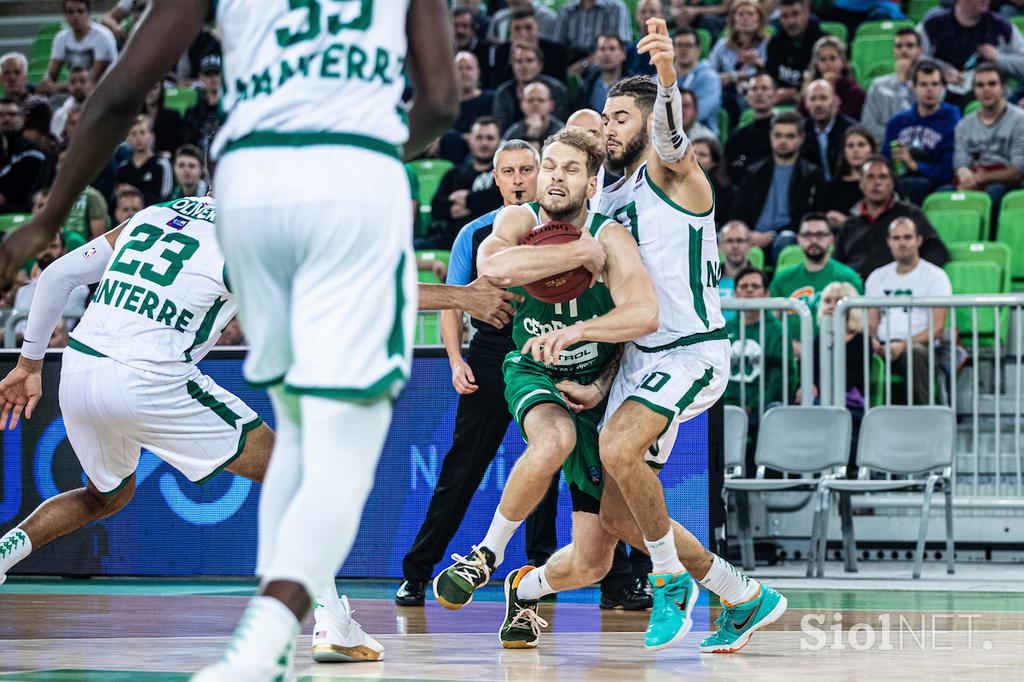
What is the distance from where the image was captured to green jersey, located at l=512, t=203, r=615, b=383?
569 cm

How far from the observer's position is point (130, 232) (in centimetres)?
550

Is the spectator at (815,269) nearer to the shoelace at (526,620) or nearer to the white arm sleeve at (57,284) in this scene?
the shoelace at (526,620)

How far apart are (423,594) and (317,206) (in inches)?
201

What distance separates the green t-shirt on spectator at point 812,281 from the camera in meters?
10.8

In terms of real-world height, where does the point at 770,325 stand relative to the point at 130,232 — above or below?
below

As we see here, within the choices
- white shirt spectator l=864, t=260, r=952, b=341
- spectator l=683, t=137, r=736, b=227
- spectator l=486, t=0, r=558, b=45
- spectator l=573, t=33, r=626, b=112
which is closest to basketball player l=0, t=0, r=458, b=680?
white shirt spectator l=864, t=260, r=952, b=341

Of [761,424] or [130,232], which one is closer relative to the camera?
[130,232]

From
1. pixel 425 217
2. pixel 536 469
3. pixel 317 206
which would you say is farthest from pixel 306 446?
pixel 425 217

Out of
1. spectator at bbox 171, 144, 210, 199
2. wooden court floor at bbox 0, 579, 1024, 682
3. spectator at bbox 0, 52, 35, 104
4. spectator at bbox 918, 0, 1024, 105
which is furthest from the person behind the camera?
spectator at bbox 0, 52, 35, 104

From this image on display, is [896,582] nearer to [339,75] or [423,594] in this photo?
[423,594]

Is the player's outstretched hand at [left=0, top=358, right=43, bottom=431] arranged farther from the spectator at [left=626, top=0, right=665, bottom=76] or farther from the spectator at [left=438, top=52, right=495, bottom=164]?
the spectator at [left=626, top=0, right=665, bottom=76]

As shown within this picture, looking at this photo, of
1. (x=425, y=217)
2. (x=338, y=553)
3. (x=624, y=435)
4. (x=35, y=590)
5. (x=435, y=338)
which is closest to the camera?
(x=338, y=553)

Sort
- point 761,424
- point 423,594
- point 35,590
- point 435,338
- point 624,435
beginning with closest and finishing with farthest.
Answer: point 624,435 < point 423,594 < point 35,590 < point 761,424 < point 435,338

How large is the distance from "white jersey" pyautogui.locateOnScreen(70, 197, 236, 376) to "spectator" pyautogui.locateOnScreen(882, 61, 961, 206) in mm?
8332
